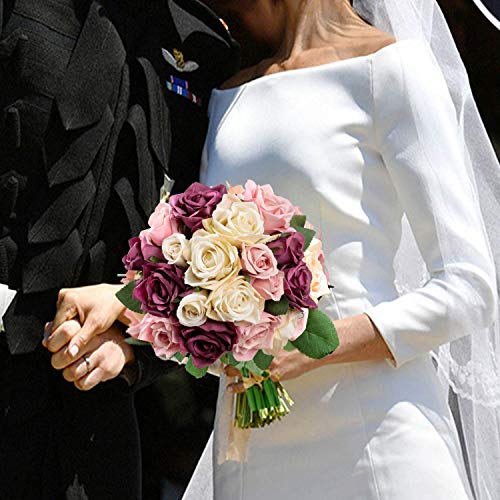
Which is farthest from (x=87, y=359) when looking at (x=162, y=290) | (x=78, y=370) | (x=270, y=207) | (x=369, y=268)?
(x=369, y=268)

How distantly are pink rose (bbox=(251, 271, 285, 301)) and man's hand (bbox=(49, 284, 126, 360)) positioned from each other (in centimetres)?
37

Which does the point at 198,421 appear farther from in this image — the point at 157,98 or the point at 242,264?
the point at 242,264

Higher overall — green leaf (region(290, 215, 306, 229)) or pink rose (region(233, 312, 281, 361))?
green leaf (region(290, 215, 306, 229))

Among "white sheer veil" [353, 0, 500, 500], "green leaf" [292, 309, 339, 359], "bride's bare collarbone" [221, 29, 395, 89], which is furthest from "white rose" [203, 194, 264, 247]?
"bride's bare collarbone" [221, 29, 395, 89]

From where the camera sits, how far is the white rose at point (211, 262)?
7.73 feet

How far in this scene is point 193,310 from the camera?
2.36 m

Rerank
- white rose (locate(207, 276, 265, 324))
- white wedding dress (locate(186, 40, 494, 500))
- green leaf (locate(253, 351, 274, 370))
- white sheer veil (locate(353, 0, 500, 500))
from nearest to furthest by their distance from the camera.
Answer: white rose (locate(207, 276, 265, 324))
green leaf (locate(253, 351, 274, 370))
white wedding dress (locate(186, 40, 494, 500))
white sheer veil (locate(353, 0, 500, 500))

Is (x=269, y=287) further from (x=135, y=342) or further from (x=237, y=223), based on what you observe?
(x=135, y=342)

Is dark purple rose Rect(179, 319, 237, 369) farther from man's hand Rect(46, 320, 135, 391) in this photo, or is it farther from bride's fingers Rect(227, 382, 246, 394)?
man's hand Rect(46, 320, 135, 391)

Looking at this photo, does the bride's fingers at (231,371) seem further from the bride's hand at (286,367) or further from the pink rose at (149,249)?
the pink rose at (149,249)

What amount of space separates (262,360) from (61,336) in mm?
414

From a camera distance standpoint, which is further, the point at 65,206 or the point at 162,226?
the point at 65,206

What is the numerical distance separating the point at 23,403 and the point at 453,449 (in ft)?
2.96

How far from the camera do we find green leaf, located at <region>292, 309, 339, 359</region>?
8.12ft
